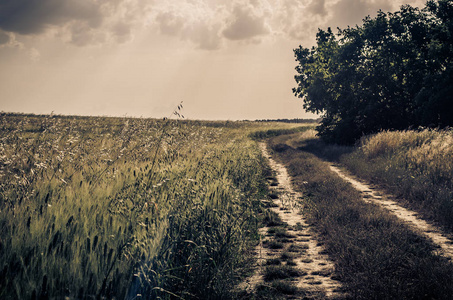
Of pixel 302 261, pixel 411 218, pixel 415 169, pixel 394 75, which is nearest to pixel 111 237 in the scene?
pixel 302 261

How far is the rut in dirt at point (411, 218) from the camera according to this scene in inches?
238

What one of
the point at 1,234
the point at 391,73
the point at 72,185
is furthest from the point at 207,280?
the point at 391,73

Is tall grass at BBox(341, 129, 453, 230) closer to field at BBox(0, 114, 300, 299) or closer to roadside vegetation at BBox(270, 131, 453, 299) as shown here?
roadside vegetation at BBox(270, 131, 453, 299)

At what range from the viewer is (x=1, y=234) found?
10.1ft

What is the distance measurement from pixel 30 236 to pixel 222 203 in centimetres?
321

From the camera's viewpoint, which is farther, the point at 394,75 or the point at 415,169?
the point at 394,75

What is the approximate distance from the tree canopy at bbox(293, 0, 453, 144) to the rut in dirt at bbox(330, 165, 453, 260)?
14.3m

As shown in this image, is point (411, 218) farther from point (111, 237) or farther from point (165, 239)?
point (111, 237)

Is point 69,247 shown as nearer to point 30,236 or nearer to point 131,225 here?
point 30,236

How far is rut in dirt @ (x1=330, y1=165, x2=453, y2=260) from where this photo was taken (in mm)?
6043

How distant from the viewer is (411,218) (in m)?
7.98

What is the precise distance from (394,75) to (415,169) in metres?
18.7

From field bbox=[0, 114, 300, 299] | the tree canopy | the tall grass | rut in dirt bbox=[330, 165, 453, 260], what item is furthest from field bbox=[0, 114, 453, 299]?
the tree canopy

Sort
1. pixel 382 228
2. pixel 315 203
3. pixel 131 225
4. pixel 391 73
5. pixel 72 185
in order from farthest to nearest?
pixel 391 73 < pixel 315 203 < pixel 382 228 < pixel 72 185 < pixel 131 225
